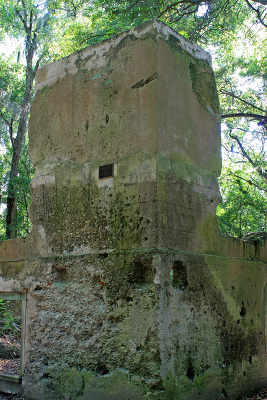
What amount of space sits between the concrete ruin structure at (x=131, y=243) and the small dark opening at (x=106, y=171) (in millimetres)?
13

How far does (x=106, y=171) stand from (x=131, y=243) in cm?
75

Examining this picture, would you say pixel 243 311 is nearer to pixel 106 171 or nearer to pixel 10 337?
pixel 106 171

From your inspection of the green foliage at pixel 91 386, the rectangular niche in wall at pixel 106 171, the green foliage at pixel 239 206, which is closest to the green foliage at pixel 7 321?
the green foliage at pixel 91 386

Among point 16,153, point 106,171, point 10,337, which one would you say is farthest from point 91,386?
point 16,153

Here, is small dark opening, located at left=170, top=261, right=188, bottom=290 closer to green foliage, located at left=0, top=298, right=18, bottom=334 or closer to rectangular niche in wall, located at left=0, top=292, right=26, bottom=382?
rectangular niche in wall, located at left=0, top=292, right=26, bottom=382

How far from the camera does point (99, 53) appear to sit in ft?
14.2

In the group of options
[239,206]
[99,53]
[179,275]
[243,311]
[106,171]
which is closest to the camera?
[179,275]

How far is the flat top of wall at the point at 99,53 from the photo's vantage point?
4.05 m

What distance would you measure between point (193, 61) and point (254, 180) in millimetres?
10958

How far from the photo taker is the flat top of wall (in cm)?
405

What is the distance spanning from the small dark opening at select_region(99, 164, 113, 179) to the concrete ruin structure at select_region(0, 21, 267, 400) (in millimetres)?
13

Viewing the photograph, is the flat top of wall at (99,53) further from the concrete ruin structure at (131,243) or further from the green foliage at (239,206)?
the green foliage at (239,206)

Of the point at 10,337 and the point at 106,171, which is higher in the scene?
the point at 106,171

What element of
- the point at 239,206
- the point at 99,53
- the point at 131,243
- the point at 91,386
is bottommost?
the point at 91,386
